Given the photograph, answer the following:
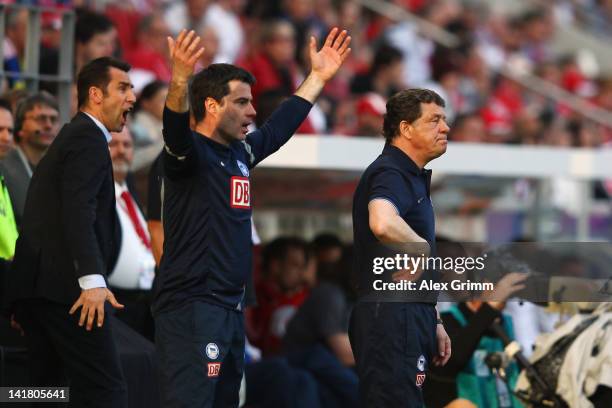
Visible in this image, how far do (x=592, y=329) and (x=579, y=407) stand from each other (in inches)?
17.4

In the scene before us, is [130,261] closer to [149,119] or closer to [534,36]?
[149,119]

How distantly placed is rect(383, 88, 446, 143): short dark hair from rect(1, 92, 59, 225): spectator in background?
244 centimetres

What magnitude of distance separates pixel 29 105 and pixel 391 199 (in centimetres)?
288

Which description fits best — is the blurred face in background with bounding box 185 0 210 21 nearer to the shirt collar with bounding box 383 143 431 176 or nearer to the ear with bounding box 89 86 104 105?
the ear with bounding box 89 86 104 105

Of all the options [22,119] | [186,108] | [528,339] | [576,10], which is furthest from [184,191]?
[576,10]

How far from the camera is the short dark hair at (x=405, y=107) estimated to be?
5914mm

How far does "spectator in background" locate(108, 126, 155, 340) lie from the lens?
7.81 m

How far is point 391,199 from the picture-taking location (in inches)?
220

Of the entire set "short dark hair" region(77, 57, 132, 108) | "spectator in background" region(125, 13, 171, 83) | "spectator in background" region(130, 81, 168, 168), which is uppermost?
"spectator in background" region(125, 13, 171, 83)

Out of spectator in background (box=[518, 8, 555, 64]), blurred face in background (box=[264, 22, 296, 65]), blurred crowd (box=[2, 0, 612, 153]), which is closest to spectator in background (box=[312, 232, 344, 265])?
blurred crowd (box=[2, 0, 612, 153])

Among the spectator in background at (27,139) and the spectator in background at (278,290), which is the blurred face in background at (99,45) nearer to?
the spectator in background at (27,139)

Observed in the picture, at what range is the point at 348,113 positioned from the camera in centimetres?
1294

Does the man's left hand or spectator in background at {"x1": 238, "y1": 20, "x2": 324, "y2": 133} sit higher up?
spectator in background at {"x1": 238, "y1": 20, "x2": 324, "y2": 133}

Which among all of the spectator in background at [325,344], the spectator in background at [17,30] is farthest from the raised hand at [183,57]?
→ the spectator in background at [17,30]
